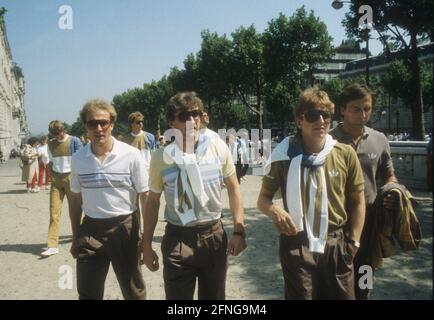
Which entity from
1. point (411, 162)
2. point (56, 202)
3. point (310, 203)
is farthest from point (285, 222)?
point (411, 162)

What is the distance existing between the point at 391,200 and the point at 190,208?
146 centimetres

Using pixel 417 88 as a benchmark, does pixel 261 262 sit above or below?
below

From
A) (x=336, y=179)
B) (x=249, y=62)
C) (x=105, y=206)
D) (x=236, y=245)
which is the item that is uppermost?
(x=249, y=62)

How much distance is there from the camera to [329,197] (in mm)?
2619

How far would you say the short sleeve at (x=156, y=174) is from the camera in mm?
2822

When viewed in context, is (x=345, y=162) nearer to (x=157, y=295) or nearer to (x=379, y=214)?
(x=379, y=214)

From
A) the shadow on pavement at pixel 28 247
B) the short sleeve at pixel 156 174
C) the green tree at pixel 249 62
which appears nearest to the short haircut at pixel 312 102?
the short sleeve at pixel 156 174

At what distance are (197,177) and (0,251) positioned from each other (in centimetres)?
489

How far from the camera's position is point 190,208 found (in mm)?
2719

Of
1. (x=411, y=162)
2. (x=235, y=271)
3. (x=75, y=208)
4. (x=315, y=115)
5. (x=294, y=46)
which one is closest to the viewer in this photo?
(x=315, y=115)

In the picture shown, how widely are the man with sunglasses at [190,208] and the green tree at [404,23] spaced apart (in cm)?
1278

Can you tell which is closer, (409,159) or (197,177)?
(197,177)

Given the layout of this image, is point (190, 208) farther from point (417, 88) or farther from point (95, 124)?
point (417, 88)
